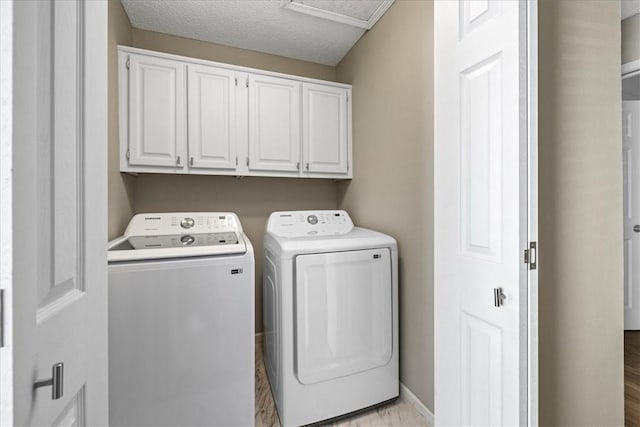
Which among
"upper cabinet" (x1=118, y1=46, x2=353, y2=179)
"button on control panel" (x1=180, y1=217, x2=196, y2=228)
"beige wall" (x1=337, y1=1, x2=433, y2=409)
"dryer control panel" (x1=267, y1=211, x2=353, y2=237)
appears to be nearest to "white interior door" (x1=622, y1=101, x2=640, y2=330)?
"beige wall" (x1=337, y1=1, x2=433, y2=409)

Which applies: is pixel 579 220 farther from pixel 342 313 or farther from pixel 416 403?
pixel 416 403

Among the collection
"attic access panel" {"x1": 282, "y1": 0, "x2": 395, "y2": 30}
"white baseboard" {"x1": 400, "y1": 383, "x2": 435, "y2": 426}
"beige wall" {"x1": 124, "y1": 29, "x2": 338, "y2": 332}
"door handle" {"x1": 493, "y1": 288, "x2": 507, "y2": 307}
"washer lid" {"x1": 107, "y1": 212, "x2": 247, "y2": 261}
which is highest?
"attic access panel" {"x1": 282, "y1": 0, "x2": 395, "y2": 30}

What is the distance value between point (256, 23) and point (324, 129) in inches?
35.7

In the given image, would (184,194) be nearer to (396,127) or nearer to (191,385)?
(191,385)

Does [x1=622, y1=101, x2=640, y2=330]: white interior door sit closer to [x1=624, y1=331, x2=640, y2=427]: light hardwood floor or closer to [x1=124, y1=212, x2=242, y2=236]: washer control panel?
[x1=624, y1=331, x2=640, y2=427]: light hardwood floor

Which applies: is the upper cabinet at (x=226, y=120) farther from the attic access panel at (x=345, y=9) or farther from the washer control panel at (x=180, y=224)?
the attic access panel at (x=345, y=9)

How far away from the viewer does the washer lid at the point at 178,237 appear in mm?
1401

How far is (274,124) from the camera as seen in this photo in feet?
7.63

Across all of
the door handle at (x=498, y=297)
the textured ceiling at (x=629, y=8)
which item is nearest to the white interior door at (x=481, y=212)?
the door handle at (x=498, y=297)

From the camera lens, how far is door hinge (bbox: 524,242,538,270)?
0.86 metres

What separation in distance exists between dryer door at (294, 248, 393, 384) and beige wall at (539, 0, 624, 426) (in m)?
0.86

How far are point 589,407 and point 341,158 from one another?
2.05 meters

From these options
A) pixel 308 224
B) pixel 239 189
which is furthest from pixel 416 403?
pixel 239 189
